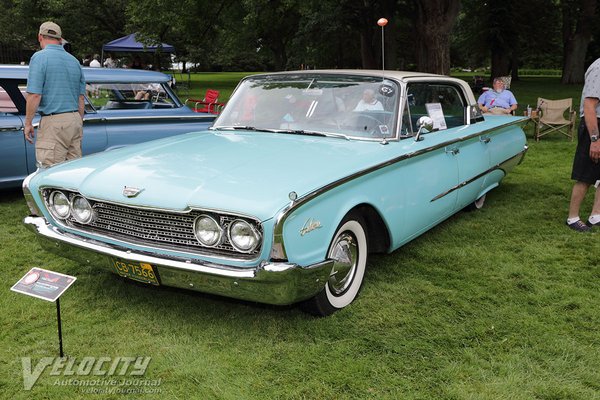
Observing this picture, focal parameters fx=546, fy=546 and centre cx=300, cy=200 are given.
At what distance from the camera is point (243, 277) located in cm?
285

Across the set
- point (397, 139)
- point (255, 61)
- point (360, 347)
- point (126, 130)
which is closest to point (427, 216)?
point (397, 139)

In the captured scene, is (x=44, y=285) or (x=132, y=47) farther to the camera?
(x=132, y=47)

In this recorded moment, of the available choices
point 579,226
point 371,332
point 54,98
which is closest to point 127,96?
point 54,98

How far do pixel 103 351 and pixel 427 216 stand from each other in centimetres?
256

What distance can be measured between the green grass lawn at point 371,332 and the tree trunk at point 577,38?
27630mm

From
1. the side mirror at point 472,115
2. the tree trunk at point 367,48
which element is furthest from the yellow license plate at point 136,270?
the tree trunk at point 367,48

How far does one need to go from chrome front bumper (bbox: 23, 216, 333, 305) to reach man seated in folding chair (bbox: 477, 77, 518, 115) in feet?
24.7

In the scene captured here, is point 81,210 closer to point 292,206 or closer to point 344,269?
point 292,206

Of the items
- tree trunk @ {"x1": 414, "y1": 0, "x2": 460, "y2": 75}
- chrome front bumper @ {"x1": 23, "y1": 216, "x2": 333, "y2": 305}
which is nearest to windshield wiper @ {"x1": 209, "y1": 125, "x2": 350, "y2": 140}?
chrome front bumper @ {"x1": 23, "y1": 216, "x2": 333, "y2": 305}

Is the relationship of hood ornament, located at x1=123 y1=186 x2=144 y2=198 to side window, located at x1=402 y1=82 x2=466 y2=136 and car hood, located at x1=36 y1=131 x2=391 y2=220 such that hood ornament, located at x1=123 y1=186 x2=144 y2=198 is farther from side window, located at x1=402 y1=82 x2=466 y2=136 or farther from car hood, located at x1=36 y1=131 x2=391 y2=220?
side window, located at x1=402 y1=82 x2=466 y2=136

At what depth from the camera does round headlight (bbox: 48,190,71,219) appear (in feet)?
11.6

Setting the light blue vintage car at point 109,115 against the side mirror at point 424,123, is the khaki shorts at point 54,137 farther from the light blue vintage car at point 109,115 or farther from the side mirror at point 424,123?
the side mirror at point 424,123

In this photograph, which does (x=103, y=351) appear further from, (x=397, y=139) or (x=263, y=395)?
(x=397, y=139)

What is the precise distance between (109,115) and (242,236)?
4298 millimetres
